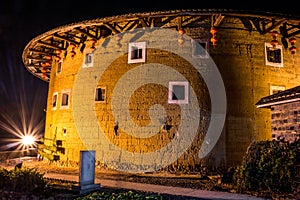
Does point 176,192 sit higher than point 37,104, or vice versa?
point 37,104

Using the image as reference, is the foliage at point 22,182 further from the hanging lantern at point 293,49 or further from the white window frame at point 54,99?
the hanging lantern at point 293,49

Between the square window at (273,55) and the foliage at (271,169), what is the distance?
7026mm

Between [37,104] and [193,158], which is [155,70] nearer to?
[193,158]

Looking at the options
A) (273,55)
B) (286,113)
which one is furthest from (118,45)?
(286,113)

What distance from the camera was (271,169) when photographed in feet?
28.6

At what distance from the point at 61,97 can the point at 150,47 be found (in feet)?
20.5

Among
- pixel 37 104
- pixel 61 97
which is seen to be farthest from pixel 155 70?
pixel 37 104

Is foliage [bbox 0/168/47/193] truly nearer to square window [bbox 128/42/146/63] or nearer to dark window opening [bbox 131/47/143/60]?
square window [bbox 128/42/146/63]

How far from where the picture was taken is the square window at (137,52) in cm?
1552

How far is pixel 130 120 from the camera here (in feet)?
49.4

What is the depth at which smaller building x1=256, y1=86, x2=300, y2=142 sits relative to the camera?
398 inches

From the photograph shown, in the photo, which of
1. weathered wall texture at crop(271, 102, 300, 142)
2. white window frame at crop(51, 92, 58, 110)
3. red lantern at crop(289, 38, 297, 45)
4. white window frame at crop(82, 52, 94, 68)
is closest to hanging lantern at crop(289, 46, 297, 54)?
red lantern at crop(289, 38, 297, 45)

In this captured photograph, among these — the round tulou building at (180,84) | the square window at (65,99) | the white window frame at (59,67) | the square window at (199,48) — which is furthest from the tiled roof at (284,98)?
the white window frame at (59,67)

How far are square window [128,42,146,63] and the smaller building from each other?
6442 mm
